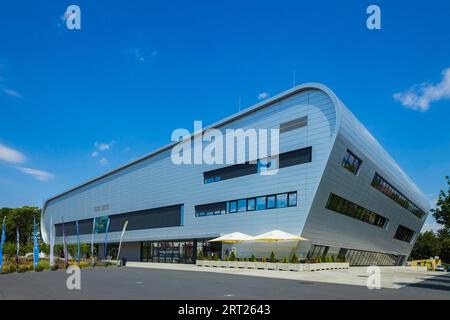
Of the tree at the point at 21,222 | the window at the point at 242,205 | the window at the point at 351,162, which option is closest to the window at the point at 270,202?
the window at the point at 242,205

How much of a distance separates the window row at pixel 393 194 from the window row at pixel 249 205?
1176 centimetres

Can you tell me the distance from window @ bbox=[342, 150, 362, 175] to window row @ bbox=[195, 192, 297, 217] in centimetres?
512

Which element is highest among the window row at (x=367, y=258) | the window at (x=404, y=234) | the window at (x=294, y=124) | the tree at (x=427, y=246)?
the window at (x=294, y=124)

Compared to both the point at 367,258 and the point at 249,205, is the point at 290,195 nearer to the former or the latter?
the point at 249,205

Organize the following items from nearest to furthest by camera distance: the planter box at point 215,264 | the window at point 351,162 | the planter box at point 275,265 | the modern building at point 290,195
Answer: the planter box at point 275,265, the modern building at point 290,195, the window at point 351,162, the planter box at point 215,264

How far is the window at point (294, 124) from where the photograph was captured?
108 feet

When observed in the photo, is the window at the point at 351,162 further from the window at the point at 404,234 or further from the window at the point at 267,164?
the window at the point at 404,234

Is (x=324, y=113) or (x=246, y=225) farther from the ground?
(x=324, y=113)

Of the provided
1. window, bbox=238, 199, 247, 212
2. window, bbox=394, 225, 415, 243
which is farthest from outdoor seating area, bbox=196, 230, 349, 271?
window, bbox=394, 225, 415, 243

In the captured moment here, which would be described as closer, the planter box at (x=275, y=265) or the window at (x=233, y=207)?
the planter box at (x=275, y=265)
